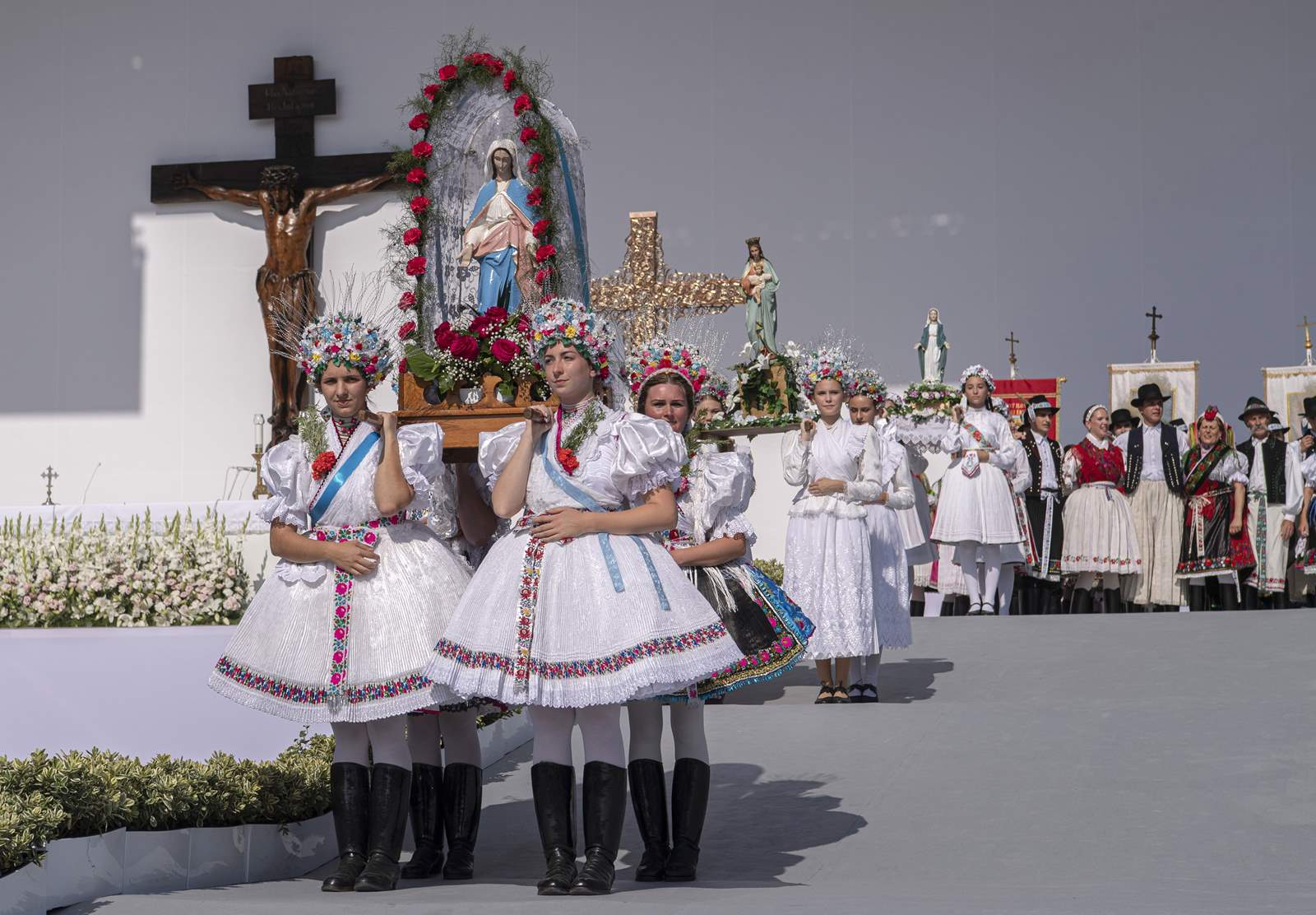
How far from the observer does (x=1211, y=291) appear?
652 inches

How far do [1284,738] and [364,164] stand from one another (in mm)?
9134

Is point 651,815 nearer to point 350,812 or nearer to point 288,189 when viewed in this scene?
point 350,812

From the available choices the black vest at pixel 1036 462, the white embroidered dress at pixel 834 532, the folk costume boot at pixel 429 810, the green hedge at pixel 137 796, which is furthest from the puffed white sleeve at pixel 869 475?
the black vest at pixel 1036 462

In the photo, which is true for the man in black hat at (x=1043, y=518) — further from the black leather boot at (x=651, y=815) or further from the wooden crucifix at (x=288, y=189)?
the black leather boot at (x=651, y=815)

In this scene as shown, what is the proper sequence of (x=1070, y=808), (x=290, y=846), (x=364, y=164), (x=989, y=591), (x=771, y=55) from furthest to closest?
1. (x=771, y=55)
2. (x=364, y=164)
3. (x=989, y=591)
4. (x=1070, y=808)
5. (x=290, y=846)

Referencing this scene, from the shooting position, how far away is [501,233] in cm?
732

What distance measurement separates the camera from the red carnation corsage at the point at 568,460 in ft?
14.5

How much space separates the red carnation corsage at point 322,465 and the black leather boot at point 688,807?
130cm

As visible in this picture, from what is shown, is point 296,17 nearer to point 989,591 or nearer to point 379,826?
point 989,591

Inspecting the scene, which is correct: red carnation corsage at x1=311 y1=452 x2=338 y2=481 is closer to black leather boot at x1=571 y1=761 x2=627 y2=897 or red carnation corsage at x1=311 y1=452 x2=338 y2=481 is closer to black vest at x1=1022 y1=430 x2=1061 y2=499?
black leather boot at x1=571 y1=761 x2=627 y2=897

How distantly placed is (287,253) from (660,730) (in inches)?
377

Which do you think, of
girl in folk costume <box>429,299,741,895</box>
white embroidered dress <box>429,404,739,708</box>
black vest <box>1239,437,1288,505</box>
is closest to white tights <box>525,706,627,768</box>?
girl in folk costume <box>429,299,741,895</box>

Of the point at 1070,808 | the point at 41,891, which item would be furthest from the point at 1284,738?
the point at 41,891

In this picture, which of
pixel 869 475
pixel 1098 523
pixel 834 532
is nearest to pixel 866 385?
pixel 869 475
